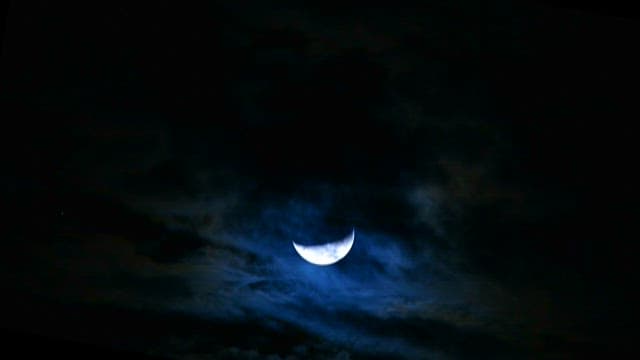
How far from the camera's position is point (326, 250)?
9.43m

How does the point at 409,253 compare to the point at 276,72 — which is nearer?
the point at 276,72

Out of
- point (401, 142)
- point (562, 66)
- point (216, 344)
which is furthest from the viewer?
point (401, 142)

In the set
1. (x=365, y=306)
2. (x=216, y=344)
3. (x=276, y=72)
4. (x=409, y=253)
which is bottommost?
(x=216, y=344)

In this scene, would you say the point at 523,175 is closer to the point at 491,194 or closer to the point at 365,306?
the point at 491,194

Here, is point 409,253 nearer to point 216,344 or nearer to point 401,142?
point 401,142

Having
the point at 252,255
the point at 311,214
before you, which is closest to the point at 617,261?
the point at 311,214

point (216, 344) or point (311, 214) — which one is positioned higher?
point (311, 214)

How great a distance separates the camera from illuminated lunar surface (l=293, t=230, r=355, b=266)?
9.39 m

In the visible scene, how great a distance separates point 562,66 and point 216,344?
6069mm

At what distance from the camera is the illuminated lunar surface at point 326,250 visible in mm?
9391

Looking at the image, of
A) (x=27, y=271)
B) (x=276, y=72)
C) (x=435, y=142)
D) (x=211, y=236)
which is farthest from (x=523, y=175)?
(x=27, y=271)

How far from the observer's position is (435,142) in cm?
895

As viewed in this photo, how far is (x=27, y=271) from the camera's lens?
28.5 ft

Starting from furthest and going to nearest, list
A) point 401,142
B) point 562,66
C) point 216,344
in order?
point 401,142 → point 216,344 → point 562,66
